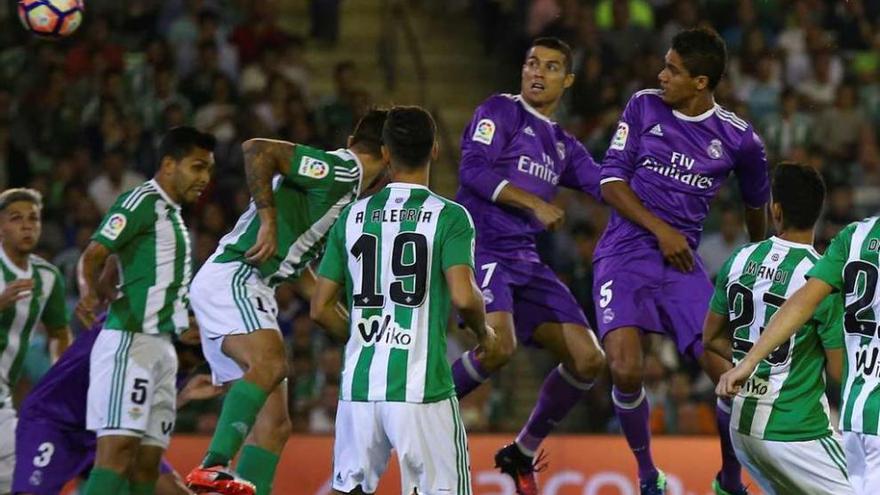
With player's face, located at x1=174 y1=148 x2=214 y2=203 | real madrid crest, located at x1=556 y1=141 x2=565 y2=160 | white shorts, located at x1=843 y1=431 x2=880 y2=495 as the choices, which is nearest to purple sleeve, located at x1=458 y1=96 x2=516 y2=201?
real madrid crest, located at x1=556 y1=141 x2=565 y2=160

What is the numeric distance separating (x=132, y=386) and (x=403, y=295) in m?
2.29

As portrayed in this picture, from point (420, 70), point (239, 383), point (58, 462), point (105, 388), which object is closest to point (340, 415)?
point (239, 383)

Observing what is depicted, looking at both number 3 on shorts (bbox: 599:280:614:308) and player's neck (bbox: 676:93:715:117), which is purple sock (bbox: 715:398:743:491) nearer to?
number 3 on shorts (bbox: 599:280:614:308)

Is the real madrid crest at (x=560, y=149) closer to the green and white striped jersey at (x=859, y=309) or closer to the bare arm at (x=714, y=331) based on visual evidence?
the bare arm at (x=714, y=331)

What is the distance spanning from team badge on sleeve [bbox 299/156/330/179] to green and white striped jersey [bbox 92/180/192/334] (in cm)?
104

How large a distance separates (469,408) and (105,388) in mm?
4393

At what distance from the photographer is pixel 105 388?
8578 mm

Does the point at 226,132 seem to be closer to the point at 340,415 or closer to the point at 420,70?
the point at 420,70

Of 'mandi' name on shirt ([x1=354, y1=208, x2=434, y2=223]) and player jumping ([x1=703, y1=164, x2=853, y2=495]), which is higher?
'mandi' name on shirt ([x1=354, y1=208, x2=434, y2=223])

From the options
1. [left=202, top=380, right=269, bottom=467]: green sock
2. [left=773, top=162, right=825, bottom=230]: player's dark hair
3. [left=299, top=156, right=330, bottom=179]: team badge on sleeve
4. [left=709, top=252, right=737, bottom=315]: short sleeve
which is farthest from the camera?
[left=299, top=156, right=330, bottom=179]: team badge on sleeve

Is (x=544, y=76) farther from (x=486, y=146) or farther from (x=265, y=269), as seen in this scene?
(x=265, y=269)

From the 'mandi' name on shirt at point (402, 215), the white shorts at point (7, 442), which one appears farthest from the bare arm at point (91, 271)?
the 'mandi' name on shirt at point (402, 215)

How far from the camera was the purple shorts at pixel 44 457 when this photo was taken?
8.89 m

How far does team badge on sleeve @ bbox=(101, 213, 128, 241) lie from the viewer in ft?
27.8
